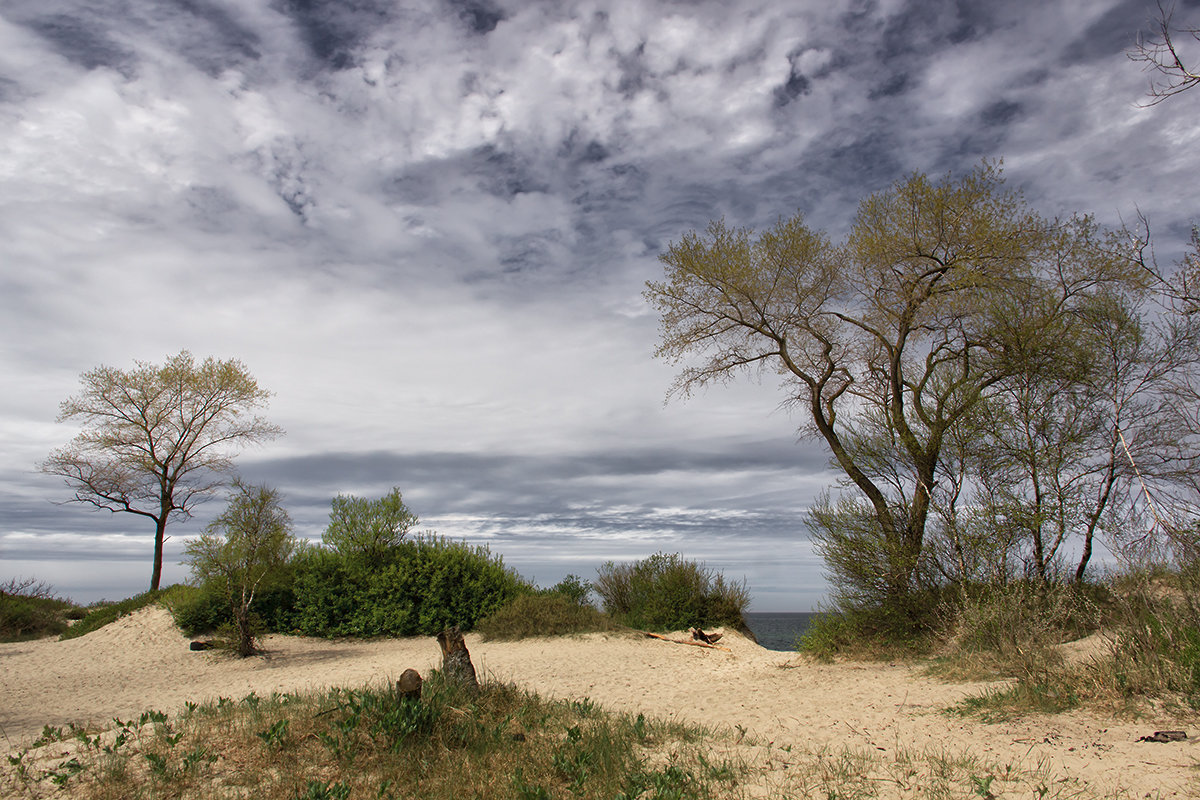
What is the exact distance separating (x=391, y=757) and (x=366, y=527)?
43.3ft

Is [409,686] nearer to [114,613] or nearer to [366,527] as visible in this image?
[366,527]

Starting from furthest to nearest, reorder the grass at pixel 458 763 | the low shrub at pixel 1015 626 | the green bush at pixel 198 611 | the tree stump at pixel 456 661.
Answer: the green bush at pixel 198 611
the low shrub at pixel 1015 626
the tree stump at pixel 456 661
the grass at pixel 458 763

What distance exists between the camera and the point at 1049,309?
12.9 meters

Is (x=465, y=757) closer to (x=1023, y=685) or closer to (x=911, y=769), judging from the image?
(x=911, y=769)

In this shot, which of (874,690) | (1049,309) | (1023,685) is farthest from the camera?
(1049,309)

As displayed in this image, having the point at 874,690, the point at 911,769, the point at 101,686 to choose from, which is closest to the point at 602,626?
the point at 874,690

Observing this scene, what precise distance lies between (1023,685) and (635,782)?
16.0 feet

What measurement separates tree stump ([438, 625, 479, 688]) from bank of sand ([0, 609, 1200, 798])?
75cm

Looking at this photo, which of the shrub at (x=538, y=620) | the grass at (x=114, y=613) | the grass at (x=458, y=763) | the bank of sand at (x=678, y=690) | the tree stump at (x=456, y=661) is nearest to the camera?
the grass at (x=458, y=763)

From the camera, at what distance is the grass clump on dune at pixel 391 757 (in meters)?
4.52

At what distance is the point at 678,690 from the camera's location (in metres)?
9.77

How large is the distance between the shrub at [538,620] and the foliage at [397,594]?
739 millimetres

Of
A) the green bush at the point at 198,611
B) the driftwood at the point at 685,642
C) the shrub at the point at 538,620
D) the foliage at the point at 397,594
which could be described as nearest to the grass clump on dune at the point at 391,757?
the driftwood at the point at 685,642

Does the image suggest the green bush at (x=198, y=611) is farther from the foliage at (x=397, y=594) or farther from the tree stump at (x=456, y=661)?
the tree stump at (x=456, y=661)
